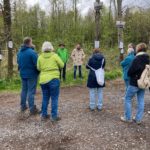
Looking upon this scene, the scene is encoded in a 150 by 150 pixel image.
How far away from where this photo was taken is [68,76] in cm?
1405

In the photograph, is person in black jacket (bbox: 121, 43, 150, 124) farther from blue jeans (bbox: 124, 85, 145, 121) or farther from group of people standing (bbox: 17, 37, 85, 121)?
group of people standing (bbox: 17, 37, 85, 121)

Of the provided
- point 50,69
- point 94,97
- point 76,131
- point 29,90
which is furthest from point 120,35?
point 76,131

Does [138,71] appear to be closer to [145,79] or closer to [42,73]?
[145,79]

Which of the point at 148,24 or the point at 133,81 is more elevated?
the point at 148,24

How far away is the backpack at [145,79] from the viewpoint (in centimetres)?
677

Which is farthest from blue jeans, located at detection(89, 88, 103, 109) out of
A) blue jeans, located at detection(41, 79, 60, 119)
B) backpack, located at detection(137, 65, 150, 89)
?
backpack, located at detection(137, 65, 150, 89)

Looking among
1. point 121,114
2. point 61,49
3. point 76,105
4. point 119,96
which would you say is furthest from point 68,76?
point 121,114

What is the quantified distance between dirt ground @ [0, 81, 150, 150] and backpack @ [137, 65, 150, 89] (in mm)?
966

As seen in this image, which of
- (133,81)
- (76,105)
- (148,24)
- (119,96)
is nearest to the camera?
(133,81)

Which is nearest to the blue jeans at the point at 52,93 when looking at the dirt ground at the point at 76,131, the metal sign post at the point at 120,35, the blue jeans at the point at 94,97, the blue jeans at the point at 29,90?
the dirt ground at the point at 76,131

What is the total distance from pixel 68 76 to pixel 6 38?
3304 millimetres

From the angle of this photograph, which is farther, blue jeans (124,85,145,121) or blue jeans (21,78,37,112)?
blue jeans (21,78,37,112)

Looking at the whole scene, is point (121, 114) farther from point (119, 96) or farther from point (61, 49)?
point (61, 49)

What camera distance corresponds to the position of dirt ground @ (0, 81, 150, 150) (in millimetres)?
6035
